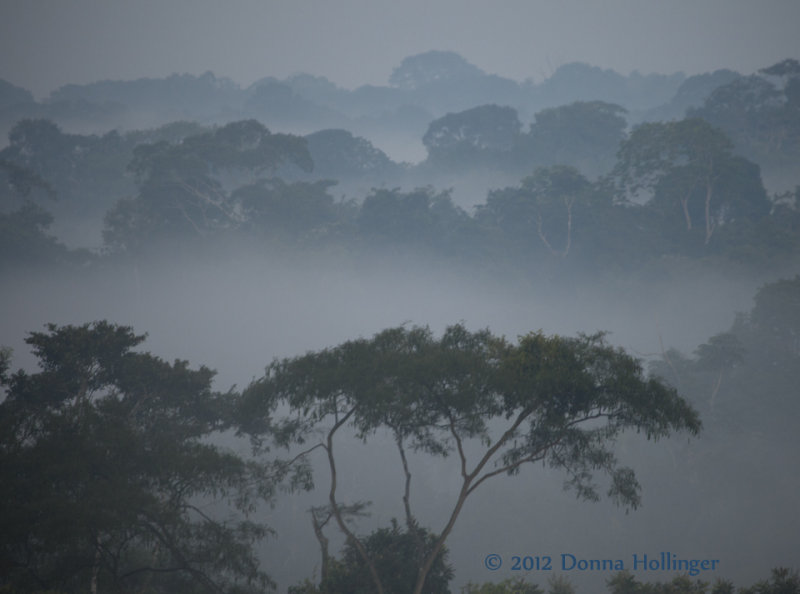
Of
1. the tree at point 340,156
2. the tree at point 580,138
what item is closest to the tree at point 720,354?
the tree at point 580,138

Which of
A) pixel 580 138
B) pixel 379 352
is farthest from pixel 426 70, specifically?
pixel 379 352

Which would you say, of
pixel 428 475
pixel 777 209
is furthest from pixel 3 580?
pixel 777 209

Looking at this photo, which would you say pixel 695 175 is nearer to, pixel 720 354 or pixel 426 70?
pixel 720 354

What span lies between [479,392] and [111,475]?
26.6 ft

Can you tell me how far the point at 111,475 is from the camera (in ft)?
38.6

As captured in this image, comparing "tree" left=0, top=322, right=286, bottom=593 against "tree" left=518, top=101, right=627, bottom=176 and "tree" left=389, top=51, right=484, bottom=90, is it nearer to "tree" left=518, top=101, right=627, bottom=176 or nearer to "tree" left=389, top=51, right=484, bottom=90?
"tree" left=518, top=101, right=627, bottom=176

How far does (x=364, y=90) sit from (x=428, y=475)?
127 meters

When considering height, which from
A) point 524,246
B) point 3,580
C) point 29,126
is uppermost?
point 29,126

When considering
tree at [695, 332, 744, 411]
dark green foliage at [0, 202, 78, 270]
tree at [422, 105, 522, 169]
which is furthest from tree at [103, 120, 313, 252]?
tree at [695, 332, 744, 411]

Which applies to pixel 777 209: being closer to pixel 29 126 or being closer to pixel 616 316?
pixel 616 316

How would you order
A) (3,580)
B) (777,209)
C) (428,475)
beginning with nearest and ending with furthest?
(3,580) → (428,475) → (777,209)

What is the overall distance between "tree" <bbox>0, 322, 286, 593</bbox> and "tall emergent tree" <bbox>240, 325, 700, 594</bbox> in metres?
2.31

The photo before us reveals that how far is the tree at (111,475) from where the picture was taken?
10.5 metres

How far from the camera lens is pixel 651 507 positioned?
96.5 feet
